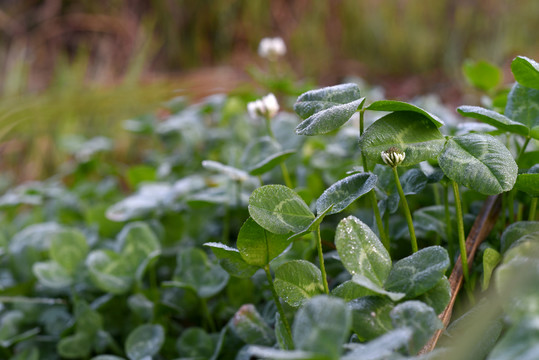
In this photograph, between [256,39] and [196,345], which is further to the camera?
[256,39]

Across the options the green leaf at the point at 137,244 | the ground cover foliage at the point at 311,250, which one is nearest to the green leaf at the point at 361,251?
the ground cover foliage at the point at 311,250

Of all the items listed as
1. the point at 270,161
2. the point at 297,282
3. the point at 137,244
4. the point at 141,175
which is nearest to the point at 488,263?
the point at 297,282

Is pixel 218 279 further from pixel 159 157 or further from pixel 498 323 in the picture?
pixel 159 157

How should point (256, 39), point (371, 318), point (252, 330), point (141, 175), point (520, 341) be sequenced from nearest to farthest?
point (520, 341) < point (371, 318) < point (252, 330) < point (141, 175) < point (256, 39)

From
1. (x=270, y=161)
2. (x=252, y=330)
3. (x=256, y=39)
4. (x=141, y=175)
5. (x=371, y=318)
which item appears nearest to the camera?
(x=371, y=318)

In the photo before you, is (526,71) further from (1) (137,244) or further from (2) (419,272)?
(1) (137,244)

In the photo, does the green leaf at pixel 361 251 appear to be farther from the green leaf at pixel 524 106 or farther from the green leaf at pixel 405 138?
the green leaf at pixel 524 106
